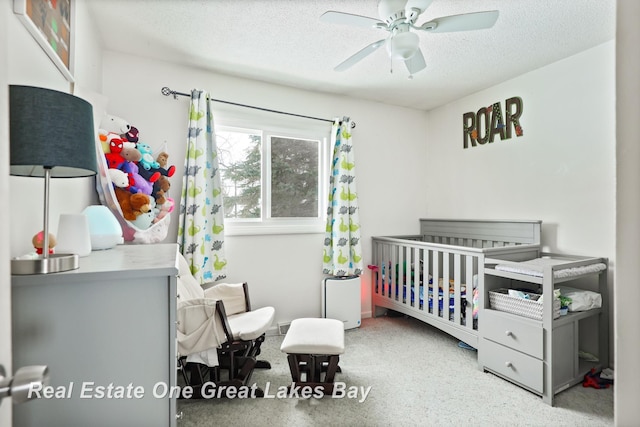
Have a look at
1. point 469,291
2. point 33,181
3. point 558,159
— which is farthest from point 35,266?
point 558,159

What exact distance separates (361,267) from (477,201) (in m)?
1.34

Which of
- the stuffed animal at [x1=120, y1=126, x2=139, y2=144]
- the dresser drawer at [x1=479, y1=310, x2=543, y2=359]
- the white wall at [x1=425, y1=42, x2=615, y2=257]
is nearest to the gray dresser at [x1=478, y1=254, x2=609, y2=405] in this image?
the dresser drawer at [x1=479, y1=310, x2=543, y2=359]

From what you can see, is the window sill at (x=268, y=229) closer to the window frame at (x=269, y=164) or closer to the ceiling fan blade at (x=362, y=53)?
the window frame at (x=269, y=164)

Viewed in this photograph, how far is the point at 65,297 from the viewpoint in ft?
2.68

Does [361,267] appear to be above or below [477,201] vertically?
below

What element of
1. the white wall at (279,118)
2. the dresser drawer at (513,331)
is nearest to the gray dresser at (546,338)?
the dresser drawer at (513,331)

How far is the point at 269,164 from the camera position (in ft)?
9.42

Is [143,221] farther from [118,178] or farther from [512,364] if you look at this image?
[512,364]

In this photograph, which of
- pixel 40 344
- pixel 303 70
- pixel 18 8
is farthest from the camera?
pixel 303 70

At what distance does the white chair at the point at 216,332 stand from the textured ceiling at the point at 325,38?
154cm

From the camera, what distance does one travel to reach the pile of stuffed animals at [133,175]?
1.85m

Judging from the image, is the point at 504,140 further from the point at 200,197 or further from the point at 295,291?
the point at 200,197

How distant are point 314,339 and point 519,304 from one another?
52.2 inches

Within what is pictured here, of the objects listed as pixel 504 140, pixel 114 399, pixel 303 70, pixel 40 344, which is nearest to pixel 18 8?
pixel 40 344
